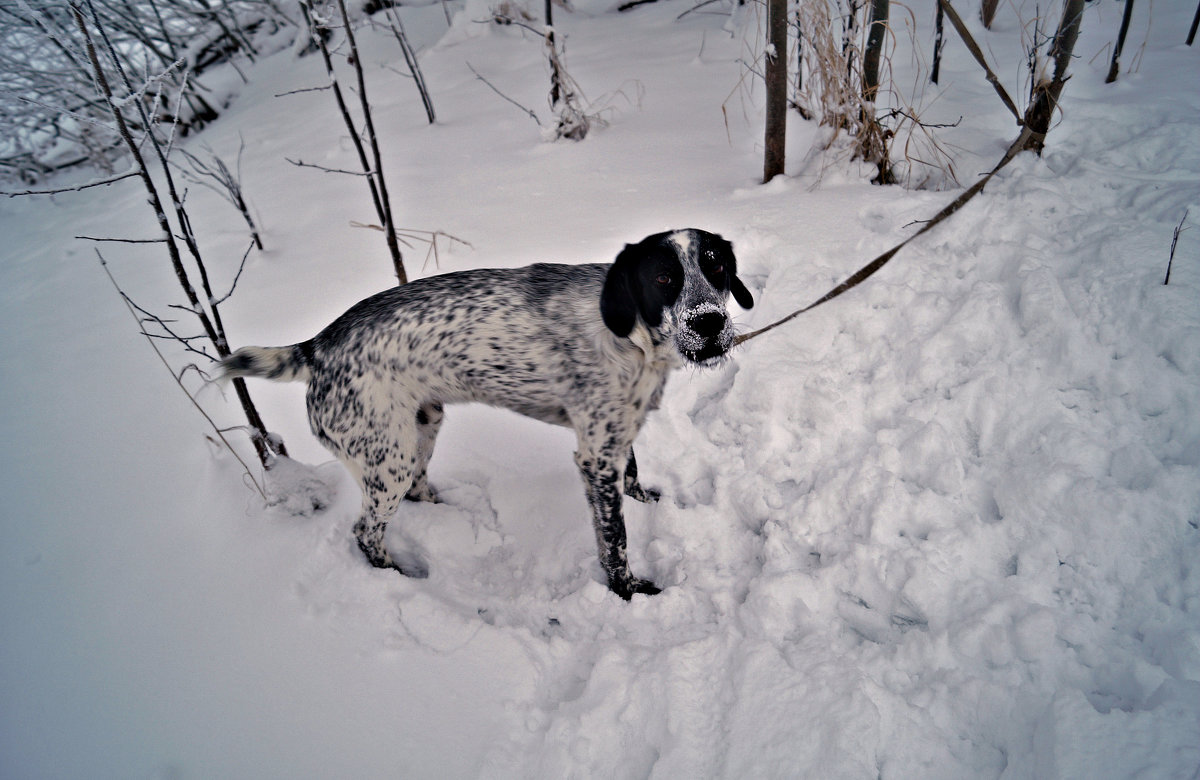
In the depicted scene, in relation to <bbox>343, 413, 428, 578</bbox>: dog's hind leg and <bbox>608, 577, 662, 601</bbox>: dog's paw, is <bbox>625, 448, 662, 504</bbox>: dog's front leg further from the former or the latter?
<bbox>343, 413, 428, 578</bbox>: dog's hind leg

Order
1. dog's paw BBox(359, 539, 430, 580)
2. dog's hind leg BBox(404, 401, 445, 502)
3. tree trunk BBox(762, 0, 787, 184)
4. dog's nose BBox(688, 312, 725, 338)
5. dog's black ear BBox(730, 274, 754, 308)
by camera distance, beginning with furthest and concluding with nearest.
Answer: tree trunk BBox(762, 0, 787, 184)
dog's hind leg BBox(404, 401, 445, 502)
dog's paw BBox(359, 539, 430, 580)
dog's black ear BBox(730, 274, 754, 308)
dog's nose BBox(688, 312, 725, 338)

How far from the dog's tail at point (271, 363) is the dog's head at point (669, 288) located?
125 centimetres

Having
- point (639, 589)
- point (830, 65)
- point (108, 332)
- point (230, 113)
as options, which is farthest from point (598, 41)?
point (639, 589)

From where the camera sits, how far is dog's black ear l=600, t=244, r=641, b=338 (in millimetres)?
1985

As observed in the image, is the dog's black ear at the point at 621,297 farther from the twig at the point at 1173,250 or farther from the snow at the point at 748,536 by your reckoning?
the twig at the point at 1173,250

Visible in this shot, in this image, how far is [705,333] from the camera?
1858mm

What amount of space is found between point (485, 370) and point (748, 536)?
126cm

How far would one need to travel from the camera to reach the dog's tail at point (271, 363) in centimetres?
220

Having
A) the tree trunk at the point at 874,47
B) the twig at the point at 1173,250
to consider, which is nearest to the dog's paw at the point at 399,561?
the twig at the point at 1173,250

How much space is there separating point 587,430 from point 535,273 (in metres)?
0.72

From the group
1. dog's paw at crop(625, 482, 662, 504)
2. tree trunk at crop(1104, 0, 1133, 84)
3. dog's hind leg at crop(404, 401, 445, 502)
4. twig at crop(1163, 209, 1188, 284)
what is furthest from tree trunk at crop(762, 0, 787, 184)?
dog's hind leg at crop(404, 401, 445, 502)

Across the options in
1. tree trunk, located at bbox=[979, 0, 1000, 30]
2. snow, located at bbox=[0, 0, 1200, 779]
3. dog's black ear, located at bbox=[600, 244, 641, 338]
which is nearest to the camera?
snow, located at bbox=[0, 0, 1200, 779]

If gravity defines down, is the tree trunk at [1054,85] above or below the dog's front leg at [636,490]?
above

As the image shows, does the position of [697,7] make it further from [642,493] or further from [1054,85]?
[642,493]
